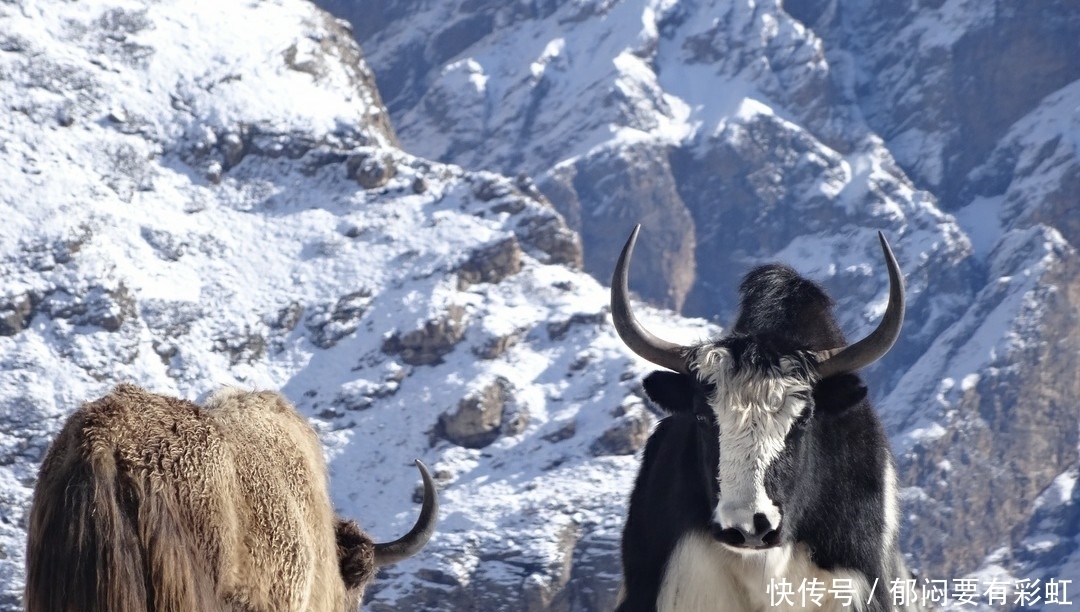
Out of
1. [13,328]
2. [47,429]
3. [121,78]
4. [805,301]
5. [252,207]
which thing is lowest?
[805,301]

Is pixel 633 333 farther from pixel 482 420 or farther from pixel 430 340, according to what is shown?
pixel 430 340

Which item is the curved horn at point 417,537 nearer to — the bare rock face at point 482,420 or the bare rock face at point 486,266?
the bare rock face at point 482,420

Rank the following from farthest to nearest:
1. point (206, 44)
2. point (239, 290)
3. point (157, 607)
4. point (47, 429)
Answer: point (206, 44)
point (239, 290)
point (47, 429)
point (157, 607)

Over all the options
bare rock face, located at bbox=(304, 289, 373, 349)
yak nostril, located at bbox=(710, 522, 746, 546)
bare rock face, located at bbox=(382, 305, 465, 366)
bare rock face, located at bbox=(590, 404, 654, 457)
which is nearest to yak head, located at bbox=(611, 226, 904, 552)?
yak nostril, located at bbox=(710, 522, 746, 546)

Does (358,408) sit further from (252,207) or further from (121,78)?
(121,78)

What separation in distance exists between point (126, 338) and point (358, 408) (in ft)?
67.7

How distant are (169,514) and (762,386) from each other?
13.1 ft

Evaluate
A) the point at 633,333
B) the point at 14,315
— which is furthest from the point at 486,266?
the point at 633,333

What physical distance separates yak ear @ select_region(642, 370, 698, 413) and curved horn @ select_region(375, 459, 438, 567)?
2068mm

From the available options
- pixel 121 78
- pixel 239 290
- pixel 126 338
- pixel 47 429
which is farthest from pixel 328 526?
pixel 121 78

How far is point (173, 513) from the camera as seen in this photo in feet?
36.4

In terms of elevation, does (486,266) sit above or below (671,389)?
above

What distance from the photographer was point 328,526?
13.1 m

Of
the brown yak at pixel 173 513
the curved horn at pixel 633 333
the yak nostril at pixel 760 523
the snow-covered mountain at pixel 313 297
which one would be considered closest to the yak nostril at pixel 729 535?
the yak nostril at pixel 760 523
